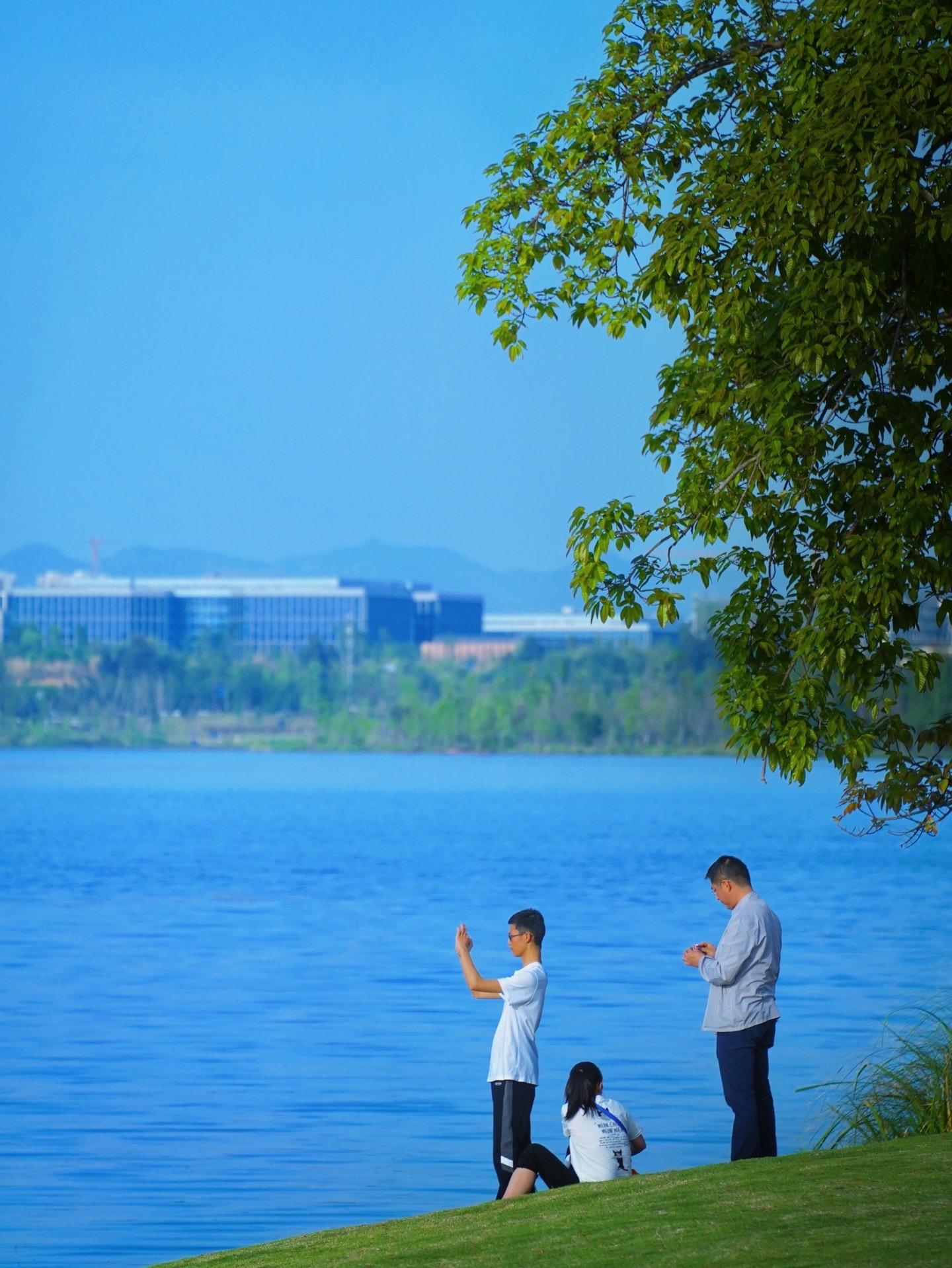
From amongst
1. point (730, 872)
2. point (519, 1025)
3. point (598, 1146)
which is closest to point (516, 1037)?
point (519, 1025)

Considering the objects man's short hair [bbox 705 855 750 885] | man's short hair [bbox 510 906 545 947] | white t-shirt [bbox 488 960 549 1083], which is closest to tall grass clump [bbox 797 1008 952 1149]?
man's short hair [bbox 705 855 750 885]

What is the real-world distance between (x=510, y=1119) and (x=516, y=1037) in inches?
19.1

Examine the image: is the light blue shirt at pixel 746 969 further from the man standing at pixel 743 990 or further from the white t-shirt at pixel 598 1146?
the white t-shirt at pixel 598 1146

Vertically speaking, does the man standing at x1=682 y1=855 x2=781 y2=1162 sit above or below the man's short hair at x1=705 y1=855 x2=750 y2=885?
below

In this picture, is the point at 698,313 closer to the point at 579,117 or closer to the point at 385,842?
the point at 579,117

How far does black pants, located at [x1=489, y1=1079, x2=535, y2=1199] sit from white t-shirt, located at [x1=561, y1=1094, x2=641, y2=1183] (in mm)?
233

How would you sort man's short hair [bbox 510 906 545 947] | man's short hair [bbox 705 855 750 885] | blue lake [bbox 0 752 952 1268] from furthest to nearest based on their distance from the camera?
blue lake [bbox 0 752 952 1268]
man's short hair [bbox 705 855 750 885]
man's short hair [bbox 510 906 545 947]

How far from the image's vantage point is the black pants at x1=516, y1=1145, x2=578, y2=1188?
34.5ft

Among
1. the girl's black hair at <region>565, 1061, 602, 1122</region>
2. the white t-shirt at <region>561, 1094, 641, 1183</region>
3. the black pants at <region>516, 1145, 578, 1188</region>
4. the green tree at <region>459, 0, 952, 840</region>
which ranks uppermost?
the green tree at <region>459, 0, 952, 840</region>

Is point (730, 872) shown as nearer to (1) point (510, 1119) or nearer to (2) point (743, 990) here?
(2) point (743, 990)

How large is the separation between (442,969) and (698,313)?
887 inches

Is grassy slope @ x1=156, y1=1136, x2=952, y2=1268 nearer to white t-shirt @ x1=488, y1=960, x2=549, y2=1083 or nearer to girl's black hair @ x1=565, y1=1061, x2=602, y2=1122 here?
girl's black hair @ x1=565, y1=1061, x2=602, y2=1122

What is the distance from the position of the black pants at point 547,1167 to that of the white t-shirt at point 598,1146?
14 centimetres

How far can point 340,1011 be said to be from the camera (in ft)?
89.6
